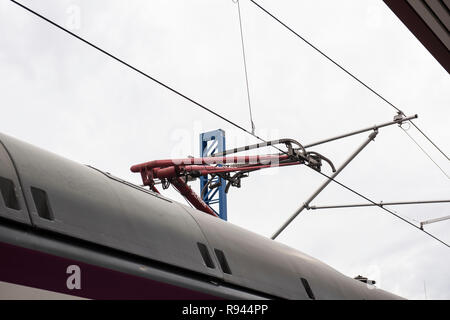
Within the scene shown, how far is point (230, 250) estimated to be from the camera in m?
7.27

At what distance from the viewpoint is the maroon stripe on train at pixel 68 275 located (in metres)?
4.75

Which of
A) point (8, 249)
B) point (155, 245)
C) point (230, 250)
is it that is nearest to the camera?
point (8, 249)

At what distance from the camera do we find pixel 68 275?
16.9ft

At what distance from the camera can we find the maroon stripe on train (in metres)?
4.75

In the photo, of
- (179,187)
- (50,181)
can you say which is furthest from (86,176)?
(179,187)

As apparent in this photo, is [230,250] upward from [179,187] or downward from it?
downward

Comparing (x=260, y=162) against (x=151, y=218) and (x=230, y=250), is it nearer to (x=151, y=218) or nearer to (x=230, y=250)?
(x=230, y=250)

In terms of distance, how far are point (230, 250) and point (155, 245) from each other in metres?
1.29
